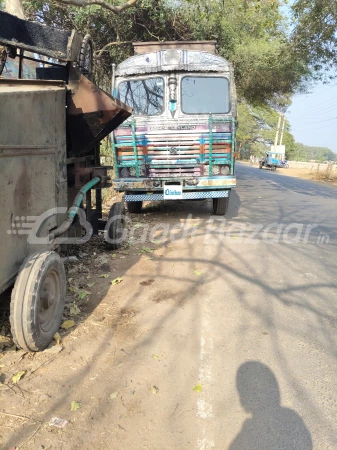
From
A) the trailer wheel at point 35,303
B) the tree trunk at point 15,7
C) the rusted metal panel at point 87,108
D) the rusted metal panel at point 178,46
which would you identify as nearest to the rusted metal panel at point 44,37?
the rusted metal panel at point 87,108

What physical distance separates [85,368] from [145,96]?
5.90 meters

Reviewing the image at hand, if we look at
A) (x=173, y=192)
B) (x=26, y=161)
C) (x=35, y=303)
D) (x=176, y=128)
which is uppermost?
(x=176, y=128)

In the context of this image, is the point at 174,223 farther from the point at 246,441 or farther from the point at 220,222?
the point at 246,441

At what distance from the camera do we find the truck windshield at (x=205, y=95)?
7.46 meters

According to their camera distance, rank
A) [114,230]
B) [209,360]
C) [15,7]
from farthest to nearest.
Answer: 1. [15,7]
2. [114,230]
3. [209,360]

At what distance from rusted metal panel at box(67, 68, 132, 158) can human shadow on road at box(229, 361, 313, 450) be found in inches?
117

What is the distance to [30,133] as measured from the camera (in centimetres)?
313

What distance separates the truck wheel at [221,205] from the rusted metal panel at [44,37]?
471 cm

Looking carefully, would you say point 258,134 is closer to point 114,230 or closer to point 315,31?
→ point 315,31

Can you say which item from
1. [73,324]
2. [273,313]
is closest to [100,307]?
[73,324]

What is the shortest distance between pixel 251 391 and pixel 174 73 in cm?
632

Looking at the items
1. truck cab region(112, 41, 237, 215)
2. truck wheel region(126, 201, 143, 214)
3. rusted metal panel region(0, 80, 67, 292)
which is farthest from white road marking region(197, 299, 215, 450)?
truck wheel region(126, 201, 143, 214)

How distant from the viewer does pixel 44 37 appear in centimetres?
402

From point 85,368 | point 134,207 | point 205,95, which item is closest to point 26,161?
point 85,368
